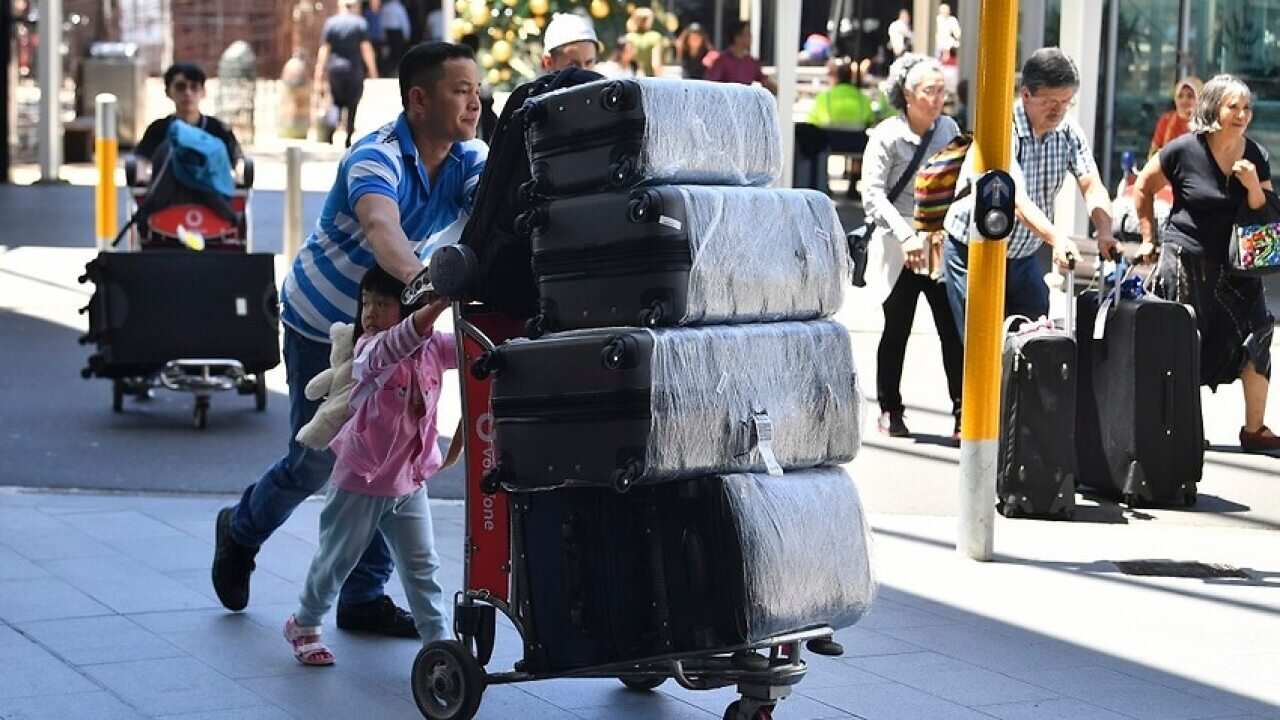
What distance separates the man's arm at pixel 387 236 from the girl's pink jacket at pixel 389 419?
21cm

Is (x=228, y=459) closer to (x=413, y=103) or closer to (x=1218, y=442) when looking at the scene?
(x=413, y=103)

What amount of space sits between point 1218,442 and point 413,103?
6015 millimetres

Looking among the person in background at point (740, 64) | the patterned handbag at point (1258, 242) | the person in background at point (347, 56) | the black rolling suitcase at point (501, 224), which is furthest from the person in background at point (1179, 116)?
the black rolling suitcase at point (501, 224)

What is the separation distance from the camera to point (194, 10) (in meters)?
32.6

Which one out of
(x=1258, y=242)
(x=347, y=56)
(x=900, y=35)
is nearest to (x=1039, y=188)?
(x=1258, y=242)

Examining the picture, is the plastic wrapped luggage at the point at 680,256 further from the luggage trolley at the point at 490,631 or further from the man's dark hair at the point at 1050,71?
the man's dark hair at the point at 1050,71

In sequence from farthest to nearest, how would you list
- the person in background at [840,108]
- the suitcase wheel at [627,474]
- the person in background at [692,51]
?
the person in background at [840,108] < the person in background at [692,51] < the suitcase wheel at [627,474]

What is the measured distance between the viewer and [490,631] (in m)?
5.49

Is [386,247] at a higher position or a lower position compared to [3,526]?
higher

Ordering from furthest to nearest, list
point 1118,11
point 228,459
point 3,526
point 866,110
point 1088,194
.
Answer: point 866,110 → point 1118,11 → point 228,459 → point 1088,194 → point 3,526

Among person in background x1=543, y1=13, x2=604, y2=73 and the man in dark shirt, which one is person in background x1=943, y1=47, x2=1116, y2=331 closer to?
person in background x1=543, y1=13, x2=604, y2=73

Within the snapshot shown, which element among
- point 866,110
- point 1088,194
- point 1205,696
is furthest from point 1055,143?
point 866,110

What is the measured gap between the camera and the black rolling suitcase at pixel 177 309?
1034 centimetres

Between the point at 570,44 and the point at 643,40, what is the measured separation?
11.3 metres
